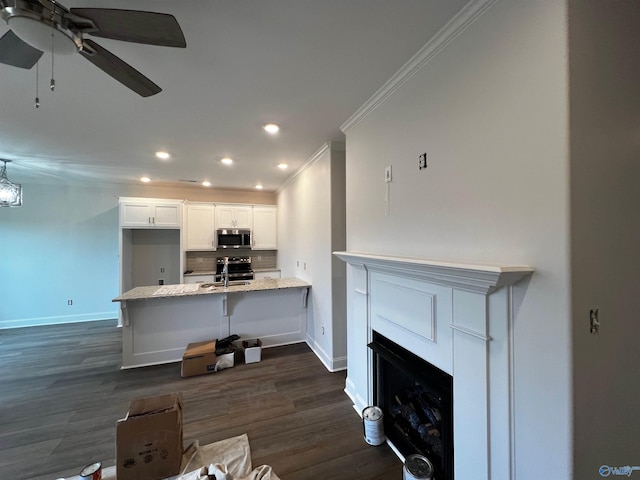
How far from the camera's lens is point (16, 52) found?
1.26 metres

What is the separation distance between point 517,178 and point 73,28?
6.78ft

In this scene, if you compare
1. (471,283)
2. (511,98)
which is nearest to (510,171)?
(511,98)

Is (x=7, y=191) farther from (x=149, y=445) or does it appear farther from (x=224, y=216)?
(x=149, y=445)

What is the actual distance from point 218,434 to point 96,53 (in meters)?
2.62

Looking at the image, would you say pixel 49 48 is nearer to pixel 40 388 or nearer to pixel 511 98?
pixel 511 98

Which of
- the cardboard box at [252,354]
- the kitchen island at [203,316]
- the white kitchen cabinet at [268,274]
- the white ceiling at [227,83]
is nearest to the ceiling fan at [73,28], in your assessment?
the white ceiling at [227,83]

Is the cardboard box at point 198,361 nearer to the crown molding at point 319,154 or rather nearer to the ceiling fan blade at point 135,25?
the crown molding at point 319,154

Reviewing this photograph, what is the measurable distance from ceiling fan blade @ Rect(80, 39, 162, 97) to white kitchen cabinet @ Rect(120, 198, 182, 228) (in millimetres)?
3920

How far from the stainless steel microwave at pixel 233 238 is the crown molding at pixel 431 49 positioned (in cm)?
396

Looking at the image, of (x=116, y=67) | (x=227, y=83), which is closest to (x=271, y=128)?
(x=227, y=83)

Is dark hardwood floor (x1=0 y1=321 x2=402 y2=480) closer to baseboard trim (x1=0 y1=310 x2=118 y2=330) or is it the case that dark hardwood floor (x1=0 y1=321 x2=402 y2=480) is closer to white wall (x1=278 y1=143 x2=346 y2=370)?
white wall (x1=278 y1=143 x2=346 y2=370)

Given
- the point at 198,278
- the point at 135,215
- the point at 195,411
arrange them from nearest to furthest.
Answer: the point at 195,411, the point at 135,215, the point at 198,278

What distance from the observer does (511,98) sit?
1131 millimetres

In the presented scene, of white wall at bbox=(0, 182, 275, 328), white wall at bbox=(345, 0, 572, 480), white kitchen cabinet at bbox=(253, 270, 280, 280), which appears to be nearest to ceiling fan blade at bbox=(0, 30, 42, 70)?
white wall at bbox=(345, 0, 572, 480)
